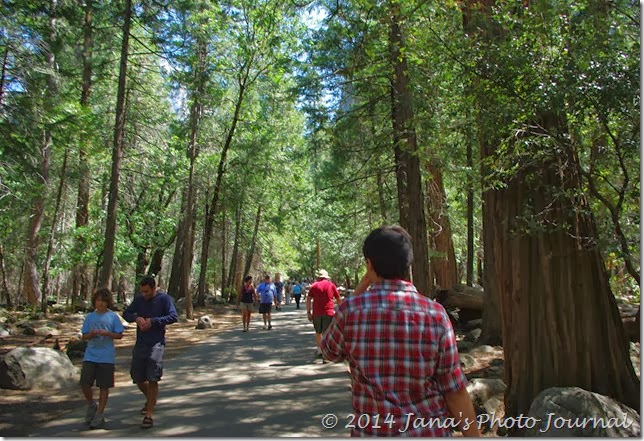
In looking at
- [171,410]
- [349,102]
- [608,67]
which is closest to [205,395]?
[171,410]

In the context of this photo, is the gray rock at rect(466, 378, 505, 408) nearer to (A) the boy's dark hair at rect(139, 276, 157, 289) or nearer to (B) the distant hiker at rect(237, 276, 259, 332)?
(A) the boy's dark hair at rect(139, 276, 157, 289)

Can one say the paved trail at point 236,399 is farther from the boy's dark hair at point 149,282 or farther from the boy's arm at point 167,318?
the boy's dark hair at point 149,282

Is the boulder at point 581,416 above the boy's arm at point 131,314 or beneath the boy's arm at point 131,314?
beneath

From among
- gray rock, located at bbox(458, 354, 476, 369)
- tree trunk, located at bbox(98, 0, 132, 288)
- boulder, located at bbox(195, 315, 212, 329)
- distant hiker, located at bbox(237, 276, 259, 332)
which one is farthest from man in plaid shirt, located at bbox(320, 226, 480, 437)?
boulder, located at bbox(195, 315, 212, 329)

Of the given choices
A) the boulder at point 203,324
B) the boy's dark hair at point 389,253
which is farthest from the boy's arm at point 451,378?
the boulder at point 203,324

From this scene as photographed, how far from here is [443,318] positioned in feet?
A: 7.89

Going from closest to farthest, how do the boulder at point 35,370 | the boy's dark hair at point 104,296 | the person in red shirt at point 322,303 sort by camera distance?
the boy's dark hair at point 104,296 → the boulder at point 35,370 → the person in red shirt at point 322,303

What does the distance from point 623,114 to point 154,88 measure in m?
23.7

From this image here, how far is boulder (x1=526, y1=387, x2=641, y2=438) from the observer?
4746 mm

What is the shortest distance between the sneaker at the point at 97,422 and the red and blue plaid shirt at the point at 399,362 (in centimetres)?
479

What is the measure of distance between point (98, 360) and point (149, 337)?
62 centimetres

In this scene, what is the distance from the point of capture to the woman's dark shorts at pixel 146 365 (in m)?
6.18

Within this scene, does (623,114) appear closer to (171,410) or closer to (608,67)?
(608,67)

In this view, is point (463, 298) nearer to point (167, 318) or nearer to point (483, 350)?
point (483, 350)
